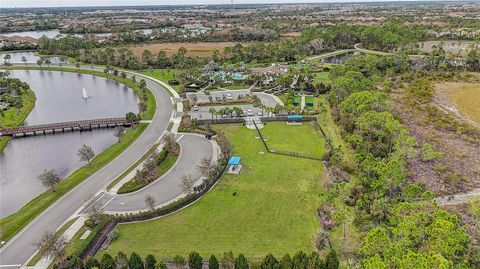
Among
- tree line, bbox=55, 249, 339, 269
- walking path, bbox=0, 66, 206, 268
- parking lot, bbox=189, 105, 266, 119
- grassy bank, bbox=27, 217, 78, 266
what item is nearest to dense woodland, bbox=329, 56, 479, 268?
tree line, bbox=55, 249, 339, 269

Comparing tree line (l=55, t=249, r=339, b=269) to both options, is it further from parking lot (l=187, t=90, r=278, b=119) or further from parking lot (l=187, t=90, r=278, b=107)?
parking lot (l=187, t=90, r=278, b=107)

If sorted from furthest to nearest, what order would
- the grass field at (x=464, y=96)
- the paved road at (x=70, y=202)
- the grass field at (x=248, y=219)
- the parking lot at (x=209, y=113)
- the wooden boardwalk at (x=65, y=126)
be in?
1. the grass field at (x=464, y=96)
2. the parking lot at (x=209, y=113)
3. the wooden boardwalk at (x=65, y=126)
4. the grass field at (x=248, y=219)
5. the paved road at (x=70, y=202)

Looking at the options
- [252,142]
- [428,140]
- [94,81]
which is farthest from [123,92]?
[428,140]

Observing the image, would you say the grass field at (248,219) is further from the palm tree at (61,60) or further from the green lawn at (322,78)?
the palm tree at (61,60)

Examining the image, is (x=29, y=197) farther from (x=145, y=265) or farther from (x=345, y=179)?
(x=345, y=179)

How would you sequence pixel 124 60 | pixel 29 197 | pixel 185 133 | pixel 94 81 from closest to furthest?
pixel 29 197 < pixel 185 133 < pixel 94 81 < pixel 124 60

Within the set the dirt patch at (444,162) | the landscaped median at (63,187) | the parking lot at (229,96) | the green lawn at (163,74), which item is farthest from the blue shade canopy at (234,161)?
the green lawn at (163,74)
